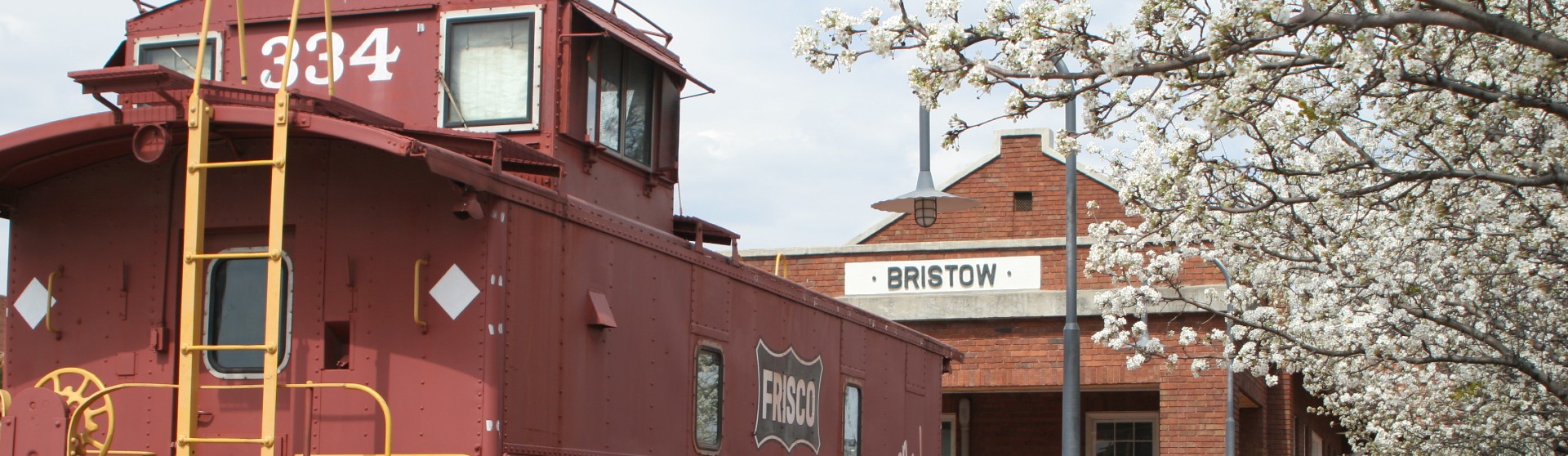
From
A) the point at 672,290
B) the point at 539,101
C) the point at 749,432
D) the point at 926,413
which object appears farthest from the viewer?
the point at 926,413

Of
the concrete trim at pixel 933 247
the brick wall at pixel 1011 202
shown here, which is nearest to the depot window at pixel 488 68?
the concrete trim at pixel 933 247

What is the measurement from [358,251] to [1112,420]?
63.9ft

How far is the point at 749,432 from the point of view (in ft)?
35.2

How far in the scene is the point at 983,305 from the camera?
22.6 metres

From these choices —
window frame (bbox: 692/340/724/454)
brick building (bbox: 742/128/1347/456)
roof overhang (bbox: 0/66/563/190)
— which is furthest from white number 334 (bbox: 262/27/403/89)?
brick building (bbox: 742/128/1347/456)

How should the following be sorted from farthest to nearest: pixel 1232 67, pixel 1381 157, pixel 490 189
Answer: pixel 1381 157 → pixel 1232 67 → pixel 490 189

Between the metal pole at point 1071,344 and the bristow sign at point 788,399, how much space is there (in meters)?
6.61

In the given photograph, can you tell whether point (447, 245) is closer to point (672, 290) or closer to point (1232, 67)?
point (672, 290)

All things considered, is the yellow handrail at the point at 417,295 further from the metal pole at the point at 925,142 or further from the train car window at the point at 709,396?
the metal pole at the point at 925,142

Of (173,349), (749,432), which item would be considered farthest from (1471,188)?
(173,349)

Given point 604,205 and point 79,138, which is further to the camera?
point 604,205

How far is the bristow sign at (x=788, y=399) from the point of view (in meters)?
10.9

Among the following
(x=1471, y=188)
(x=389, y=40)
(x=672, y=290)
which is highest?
(x=389, y=40)

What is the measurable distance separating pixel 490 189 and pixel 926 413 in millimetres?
7986
